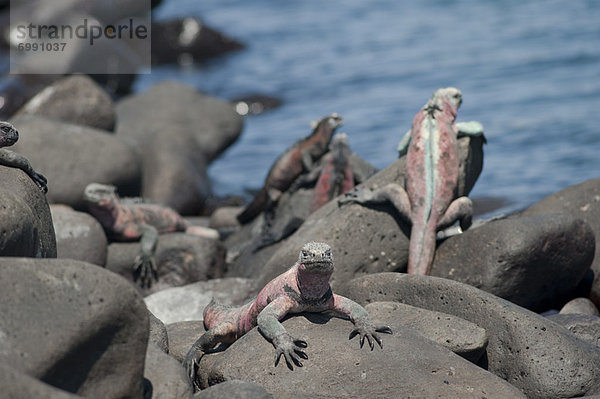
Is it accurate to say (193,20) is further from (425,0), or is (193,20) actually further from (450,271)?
(450,271)

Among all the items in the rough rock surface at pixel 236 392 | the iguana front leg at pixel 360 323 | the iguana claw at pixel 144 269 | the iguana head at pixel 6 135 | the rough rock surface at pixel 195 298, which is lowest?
the iguana claw at pixel 144 269

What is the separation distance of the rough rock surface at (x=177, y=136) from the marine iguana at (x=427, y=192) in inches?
213

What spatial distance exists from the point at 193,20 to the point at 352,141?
31.9 feet

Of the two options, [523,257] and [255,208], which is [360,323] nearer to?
[523,257]

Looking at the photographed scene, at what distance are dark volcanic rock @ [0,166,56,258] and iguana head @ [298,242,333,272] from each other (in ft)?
5.28

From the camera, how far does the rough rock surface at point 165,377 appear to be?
4.62 m

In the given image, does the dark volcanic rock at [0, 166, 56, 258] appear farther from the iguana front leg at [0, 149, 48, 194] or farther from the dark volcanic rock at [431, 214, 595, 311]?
the dark volcanic rock at [431, 214, 595, 311]

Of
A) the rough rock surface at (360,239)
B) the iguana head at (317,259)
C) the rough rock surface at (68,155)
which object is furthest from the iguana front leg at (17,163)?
the rough rock surface at (68,155)

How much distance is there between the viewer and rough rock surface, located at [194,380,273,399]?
4.68 meters

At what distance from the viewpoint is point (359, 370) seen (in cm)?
518

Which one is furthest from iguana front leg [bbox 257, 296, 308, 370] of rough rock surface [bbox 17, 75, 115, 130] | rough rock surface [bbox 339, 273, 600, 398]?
rough rock surface [bbox 17, 75, 115, 130]

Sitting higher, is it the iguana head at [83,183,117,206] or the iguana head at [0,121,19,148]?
the iguana head at [0,121,19,148]

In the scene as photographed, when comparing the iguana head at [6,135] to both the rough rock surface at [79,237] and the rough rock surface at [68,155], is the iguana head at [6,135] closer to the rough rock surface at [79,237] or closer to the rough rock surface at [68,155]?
the rough rock surface at [79,237]

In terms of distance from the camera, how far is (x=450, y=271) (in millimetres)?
7344
